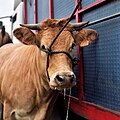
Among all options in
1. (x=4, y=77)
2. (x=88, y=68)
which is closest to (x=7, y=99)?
(x=4, y=77)

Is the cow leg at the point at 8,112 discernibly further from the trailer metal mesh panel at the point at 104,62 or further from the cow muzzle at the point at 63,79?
the cow muzzle at the point at 63,79

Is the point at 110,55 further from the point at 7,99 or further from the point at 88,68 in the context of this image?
the point at 7,99

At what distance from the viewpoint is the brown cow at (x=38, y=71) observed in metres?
2.74

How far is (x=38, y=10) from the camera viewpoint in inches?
188

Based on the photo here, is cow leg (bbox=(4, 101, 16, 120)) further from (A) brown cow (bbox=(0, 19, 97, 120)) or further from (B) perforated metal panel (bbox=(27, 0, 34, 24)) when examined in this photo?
(B) perforated metal panel (bbox=(27, 0, 34, 24))

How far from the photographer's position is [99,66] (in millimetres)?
2898

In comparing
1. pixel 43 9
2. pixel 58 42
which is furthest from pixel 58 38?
pixel 43 9

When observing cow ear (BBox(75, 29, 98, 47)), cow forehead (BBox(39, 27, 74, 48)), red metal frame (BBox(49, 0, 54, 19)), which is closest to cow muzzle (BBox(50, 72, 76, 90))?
cow forehead (BBox(39, 27, 74, 48))

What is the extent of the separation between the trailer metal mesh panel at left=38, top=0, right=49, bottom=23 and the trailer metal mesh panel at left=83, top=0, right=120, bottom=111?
1.18 metres

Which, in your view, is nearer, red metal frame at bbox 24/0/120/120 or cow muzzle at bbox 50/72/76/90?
cow muzzle at bbox 50/72/76/90

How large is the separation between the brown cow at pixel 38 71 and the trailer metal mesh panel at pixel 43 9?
0.68 m

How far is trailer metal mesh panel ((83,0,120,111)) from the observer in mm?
2586

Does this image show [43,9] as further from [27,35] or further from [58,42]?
[58,42]

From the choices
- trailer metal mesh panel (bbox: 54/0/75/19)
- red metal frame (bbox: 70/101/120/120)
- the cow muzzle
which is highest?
trailer metal mesh panel (bbox: 54/0/75/19)
